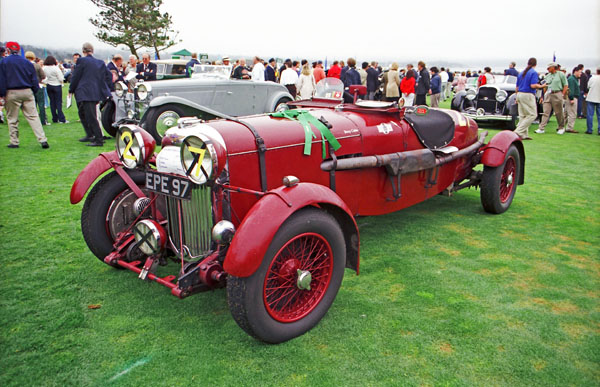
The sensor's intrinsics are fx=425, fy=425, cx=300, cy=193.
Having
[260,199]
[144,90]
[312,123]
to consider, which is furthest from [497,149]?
[144,90]

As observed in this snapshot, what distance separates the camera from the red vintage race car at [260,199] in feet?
8.46

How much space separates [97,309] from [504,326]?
2849mm

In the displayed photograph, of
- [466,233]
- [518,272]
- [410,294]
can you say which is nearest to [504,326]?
[410,294]

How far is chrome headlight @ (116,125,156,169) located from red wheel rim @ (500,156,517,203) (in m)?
4.23

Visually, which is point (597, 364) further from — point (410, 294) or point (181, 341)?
point (181, 341)

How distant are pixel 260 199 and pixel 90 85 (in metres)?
7.37

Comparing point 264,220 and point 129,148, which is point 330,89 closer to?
point 129,148

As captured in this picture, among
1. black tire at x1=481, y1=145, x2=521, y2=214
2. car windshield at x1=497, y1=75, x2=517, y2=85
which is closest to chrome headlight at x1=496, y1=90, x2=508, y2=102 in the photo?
car windshield at x1=497, y1=75, x2=517, y2=85

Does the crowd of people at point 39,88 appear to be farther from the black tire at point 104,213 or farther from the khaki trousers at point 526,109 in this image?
the khaki trousers at point 526,109

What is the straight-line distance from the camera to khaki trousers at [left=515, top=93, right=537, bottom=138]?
1047cm

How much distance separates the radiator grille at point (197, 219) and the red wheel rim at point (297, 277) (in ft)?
1.82

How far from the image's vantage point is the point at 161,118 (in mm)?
8297

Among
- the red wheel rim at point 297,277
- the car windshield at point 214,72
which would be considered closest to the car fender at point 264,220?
the red wheel rim at point 297,277

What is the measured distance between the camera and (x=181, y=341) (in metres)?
2.70
